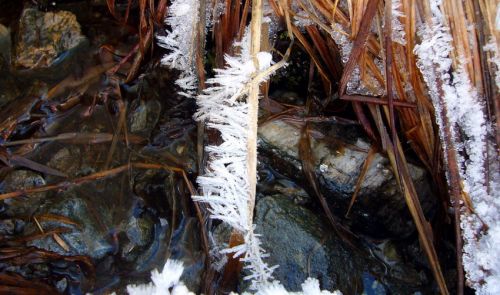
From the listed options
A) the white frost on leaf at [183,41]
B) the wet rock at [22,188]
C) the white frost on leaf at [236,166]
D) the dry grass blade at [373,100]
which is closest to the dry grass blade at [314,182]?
the dry grass blade at [373,100]

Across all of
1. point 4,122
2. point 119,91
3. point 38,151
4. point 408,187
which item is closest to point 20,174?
point 38,151

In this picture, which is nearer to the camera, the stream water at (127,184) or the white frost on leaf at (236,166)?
the white frost on leaf at (236,166)

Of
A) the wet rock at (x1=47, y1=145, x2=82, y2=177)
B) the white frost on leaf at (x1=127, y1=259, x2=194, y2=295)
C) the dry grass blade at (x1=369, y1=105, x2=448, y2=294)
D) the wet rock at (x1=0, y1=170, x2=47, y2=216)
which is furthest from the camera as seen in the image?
the wet rock at (x1=47, y1=145, x2=82, y2=177)

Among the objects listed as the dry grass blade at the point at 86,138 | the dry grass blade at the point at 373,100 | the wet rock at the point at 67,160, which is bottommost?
the wet rock at the point at 67,160

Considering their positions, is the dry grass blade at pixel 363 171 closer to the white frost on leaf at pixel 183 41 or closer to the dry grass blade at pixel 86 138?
the white frost on leaf at pixel 183 41

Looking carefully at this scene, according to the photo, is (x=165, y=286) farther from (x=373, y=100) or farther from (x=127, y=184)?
(x=373, y=100)

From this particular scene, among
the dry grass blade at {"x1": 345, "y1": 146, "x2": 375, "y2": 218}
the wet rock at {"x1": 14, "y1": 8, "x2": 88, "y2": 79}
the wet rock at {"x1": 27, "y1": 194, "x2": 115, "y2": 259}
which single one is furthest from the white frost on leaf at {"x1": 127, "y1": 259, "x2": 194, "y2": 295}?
the wet rock at {"x1": 14, "y1": 8, "x2": 88, "y2": 79}

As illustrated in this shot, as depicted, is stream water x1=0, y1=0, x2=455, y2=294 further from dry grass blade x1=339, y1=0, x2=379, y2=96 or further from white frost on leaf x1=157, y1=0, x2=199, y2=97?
dry grass blade x1=339, y1=0, x2=379, y2=96
